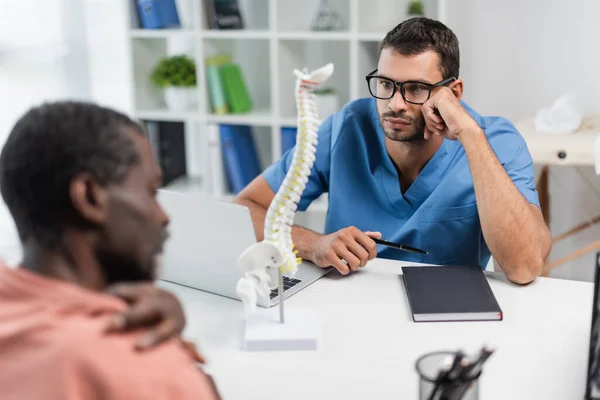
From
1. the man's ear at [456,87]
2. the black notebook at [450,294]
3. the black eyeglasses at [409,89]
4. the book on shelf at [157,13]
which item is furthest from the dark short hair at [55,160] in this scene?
the book on shelf at [157,13]

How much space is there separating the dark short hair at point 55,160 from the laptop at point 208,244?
569mm

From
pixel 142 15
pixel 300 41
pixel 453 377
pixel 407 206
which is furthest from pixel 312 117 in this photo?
pixel 142 15

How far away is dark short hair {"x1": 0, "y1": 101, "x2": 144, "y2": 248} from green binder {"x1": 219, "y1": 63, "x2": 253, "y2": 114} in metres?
2.27

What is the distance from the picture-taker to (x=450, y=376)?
0.92 meters

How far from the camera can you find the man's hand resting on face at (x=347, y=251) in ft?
4.96

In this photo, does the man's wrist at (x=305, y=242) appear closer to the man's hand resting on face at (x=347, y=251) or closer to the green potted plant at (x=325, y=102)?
the man's hand resting on face at (x=347, y=251)

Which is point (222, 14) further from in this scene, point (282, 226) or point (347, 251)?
point (282, 226)

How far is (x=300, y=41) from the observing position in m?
2.97

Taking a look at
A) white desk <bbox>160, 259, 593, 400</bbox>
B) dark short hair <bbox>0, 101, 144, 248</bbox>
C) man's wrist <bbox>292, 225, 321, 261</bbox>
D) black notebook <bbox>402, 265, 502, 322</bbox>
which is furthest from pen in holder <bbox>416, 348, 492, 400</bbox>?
man's wrist <bbox>292, 225, 321, 261</bbox>

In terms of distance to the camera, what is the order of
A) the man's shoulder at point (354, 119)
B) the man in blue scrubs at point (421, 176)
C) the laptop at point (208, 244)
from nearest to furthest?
the laptop at point (208, 244) → the man in blue scrubs at point (421, 176) → the man's shoulder at point (354, 119)

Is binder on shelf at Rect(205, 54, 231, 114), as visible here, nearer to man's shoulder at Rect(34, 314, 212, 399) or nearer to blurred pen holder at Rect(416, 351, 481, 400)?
blurred pen holder at Rect(416, 351, 481, 400)

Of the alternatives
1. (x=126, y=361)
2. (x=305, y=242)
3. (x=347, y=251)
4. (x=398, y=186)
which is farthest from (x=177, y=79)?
(x=126, y=361)

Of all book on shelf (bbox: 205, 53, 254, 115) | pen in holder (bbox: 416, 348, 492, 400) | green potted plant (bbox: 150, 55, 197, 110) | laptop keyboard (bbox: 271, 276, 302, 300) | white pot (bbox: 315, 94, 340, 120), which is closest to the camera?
pen in holder (bbox: 416, 348, 492, 400)

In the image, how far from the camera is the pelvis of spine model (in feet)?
3.85
